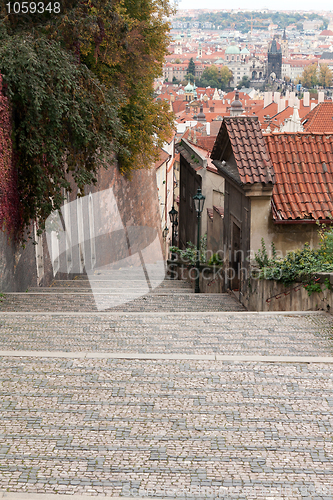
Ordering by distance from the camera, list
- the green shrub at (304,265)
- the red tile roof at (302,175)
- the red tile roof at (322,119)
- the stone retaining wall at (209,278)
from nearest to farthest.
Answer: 1. the green shrub at (304,265)
2. the red tile roof at (302,175)
3. the stone retaining wall at (209,278)
4. the red tile roof at (322,119)

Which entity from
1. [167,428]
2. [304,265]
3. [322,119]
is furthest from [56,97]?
[322,119]

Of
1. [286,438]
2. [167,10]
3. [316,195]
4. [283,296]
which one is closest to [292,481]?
[286,438]

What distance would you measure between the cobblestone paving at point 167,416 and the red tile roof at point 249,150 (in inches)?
162

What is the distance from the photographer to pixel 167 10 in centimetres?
1736

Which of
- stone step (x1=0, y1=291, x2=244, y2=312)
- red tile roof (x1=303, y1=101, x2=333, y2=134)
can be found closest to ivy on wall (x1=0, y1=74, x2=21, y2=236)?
stone step (x1=0, y1=291, x2=244, y2=312)

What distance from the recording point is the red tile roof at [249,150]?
34.3 ft

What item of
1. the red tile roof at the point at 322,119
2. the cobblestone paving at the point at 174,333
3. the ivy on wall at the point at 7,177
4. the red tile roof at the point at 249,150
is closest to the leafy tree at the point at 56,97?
the ivy on wall at the point at 7,177

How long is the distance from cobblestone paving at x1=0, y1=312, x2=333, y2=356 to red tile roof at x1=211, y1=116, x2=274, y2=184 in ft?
11.2

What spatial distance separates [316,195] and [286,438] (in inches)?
286

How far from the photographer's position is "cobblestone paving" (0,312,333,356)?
6.30 meters

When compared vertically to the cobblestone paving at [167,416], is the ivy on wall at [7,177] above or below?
above

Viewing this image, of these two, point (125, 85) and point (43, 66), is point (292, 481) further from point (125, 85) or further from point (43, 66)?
point (125, 85)

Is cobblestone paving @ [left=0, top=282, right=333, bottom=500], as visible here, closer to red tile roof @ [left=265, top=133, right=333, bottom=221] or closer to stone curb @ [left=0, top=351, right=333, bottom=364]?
stone curb @ [left=0, top=351, right=333, bottom=364]

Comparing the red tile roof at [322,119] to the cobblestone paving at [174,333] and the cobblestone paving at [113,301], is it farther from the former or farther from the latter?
the cobblestone paving at [174,333]
